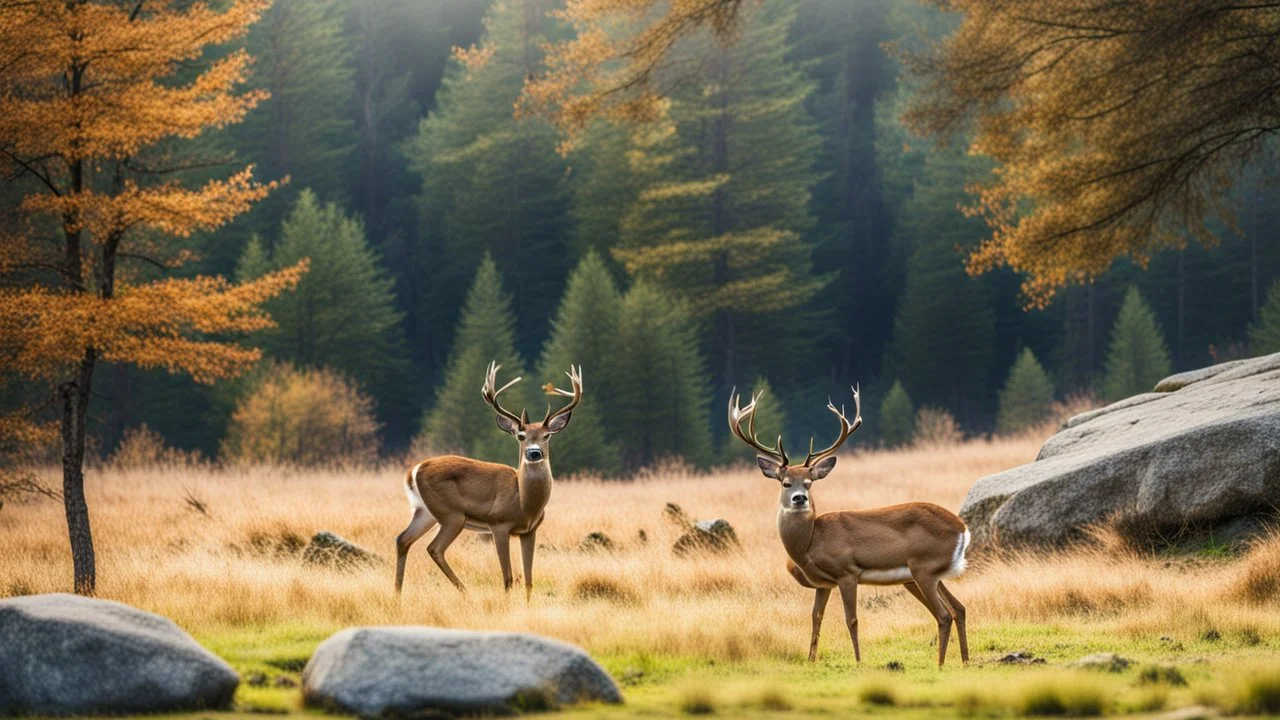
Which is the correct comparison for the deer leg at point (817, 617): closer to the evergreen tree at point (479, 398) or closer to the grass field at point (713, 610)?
the grass field at point (713, 610)

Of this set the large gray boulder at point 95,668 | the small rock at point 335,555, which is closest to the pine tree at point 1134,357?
the small rock at point 335,555

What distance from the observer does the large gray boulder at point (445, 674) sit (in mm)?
6059

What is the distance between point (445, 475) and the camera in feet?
33.7

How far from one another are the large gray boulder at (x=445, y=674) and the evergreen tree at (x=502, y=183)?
44625mm

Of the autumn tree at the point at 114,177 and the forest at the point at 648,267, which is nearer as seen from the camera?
the autumn tree at the point at 114,177

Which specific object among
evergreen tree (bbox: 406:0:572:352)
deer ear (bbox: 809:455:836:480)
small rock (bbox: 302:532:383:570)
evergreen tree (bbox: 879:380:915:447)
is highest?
evergreen tree (bbox: 406:0:572:352)

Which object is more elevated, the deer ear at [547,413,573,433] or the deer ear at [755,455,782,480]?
the deer ear at [547,413,573,433]

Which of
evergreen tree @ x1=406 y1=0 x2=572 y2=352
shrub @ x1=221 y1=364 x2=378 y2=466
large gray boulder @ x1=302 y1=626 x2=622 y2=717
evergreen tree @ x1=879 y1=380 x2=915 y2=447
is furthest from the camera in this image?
evergreen tree @ x1=406 y1=0 x2=572 y2=352

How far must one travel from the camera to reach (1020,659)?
827 cm

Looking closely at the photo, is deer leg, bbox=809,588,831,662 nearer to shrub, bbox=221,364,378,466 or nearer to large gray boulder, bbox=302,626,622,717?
large gray boulder, bbox=302,626,622,717

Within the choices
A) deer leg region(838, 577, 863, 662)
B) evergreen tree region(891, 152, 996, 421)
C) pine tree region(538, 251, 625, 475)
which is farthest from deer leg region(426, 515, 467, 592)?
evergreen tree region(891, 152, 996, 421)

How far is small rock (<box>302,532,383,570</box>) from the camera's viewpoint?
1235 cm

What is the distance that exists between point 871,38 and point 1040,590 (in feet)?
182

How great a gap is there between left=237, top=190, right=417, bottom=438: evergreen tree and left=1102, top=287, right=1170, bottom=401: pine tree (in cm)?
2117
